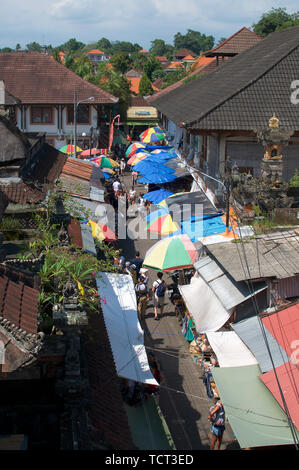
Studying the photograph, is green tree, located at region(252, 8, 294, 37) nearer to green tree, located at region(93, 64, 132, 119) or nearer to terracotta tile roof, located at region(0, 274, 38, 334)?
green tree, located at region(93, 64, 132, 119)

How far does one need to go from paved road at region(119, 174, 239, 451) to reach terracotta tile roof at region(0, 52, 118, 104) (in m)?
26.1

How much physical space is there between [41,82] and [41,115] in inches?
116

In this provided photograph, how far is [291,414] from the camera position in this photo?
402 inches

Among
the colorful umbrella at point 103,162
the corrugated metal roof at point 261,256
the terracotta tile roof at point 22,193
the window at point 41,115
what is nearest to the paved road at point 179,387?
the corrugated metal roof at point 261,256

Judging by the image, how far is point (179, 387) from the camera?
553 inches

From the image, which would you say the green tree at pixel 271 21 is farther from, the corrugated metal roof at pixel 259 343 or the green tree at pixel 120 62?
the corrugated metal roof at pixel 259 343

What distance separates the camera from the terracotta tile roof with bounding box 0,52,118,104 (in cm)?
4175

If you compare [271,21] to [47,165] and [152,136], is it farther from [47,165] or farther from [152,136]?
[47,165]

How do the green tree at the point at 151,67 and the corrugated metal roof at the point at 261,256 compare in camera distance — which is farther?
the green tree at the point at 151,67

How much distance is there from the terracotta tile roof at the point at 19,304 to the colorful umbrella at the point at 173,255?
936 cm

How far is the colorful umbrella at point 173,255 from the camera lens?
17.2 meters

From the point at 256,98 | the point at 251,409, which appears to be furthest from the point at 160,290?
the point at 251,409

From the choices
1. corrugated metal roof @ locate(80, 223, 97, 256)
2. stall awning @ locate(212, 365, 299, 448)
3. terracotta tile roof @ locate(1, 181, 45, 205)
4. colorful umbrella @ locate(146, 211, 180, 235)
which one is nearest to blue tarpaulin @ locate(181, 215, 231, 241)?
colorful umbrella @ locate(146, 211, 180, 235)
